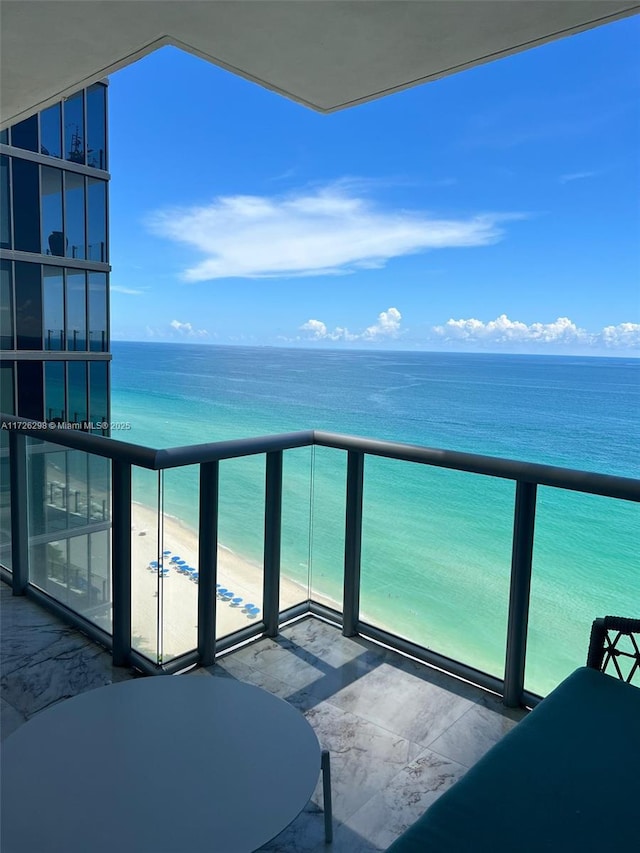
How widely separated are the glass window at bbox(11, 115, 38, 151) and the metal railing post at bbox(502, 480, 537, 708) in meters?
16.4

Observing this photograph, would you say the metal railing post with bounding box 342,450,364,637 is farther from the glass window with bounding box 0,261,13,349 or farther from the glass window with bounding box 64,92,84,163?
the glass window with bounding box 64,92,84,163

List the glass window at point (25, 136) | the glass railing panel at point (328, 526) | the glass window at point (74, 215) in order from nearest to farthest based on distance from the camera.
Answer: the glass railing panel at point (328, 526), the glass window at point (25, 136), the glass window at point (74, 215)

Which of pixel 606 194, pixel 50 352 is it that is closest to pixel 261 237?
pixel 606 194

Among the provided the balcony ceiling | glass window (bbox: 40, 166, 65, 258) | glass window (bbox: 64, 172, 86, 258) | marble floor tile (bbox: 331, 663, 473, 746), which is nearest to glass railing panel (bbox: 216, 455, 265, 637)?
marble floor tile (bbox: 331, 663, 473, 746)

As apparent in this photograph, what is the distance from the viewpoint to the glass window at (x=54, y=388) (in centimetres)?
1574

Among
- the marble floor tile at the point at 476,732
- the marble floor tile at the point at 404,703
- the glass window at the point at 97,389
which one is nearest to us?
the marble floor tile at the point at 476,732

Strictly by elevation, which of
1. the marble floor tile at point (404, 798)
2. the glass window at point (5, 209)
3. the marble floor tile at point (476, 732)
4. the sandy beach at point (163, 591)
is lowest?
the marble floor tile at point (404, 798)

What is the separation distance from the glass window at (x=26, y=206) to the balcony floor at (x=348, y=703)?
1431cm

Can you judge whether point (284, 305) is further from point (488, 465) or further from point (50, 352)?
point (488, 465)

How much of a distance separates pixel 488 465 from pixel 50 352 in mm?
15468

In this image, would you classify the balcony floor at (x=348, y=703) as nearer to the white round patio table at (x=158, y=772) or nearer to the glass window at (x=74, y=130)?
the white round patio table at (x=158, y=772)

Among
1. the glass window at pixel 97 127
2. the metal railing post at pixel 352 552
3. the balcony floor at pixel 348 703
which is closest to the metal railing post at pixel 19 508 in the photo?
the balcony floor at pixel 348 703

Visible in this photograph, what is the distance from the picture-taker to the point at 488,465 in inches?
95.7

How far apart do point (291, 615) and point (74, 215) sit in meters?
16.4
